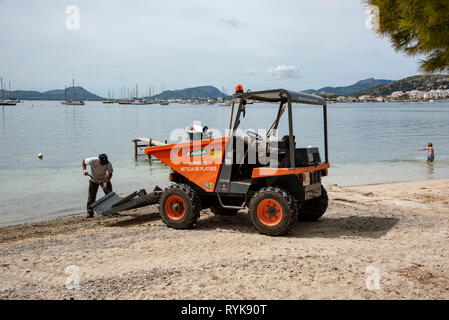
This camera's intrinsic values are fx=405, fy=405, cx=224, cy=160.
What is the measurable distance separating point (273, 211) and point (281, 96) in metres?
2.10

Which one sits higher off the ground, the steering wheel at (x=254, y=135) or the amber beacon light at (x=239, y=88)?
the amber beacon light at (x=239, y=88)

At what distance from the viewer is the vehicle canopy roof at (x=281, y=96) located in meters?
6.75

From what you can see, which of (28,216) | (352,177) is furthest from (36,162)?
(352,177)

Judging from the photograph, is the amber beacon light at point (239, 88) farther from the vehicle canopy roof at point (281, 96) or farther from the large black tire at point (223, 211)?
the large black tire at point (223, 211)

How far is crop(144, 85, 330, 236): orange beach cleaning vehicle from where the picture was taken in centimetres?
672

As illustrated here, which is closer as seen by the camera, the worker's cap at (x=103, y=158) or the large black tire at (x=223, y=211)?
the large black tire at (x=223, y=211)

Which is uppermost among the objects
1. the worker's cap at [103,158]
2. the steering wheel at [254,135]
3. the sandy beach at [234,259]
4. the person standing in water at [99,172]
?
the steering wheel at [254,135]

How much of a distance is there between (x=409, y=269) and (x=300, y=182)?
2353 mm

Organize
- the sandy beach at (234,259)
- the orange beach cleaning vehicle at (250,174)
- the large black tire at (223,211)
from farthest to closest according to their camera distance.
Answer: the large black tire at (223,211) < the orange beach cleaning vehicle at (250,174) < the sandy beach at (234,259)

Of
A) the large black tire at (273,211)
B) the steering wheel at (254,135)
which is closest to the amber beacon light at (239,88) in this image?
the steering wheel at (254,135)

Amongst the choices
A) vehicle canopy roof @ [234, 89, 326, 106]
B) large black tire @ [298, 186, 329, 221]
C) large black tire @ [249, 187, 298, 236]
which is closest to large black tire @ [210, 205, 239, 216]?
large black tire @ [298, 186, 329, 221]

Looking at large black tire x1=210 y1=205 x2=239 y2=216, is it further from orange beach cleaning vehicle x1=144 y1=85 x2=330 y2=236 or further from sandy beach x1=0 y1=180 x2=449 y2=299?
orange beach cleaning vehicle x1=144 y1=85 x2=330 y2=236

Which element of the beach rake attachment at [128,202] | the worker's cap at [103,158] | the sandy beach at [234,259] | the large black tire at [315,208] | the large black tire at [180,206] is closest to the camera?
the sandy beach at [234,259]

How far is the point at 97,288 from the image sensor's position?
15.3ft
